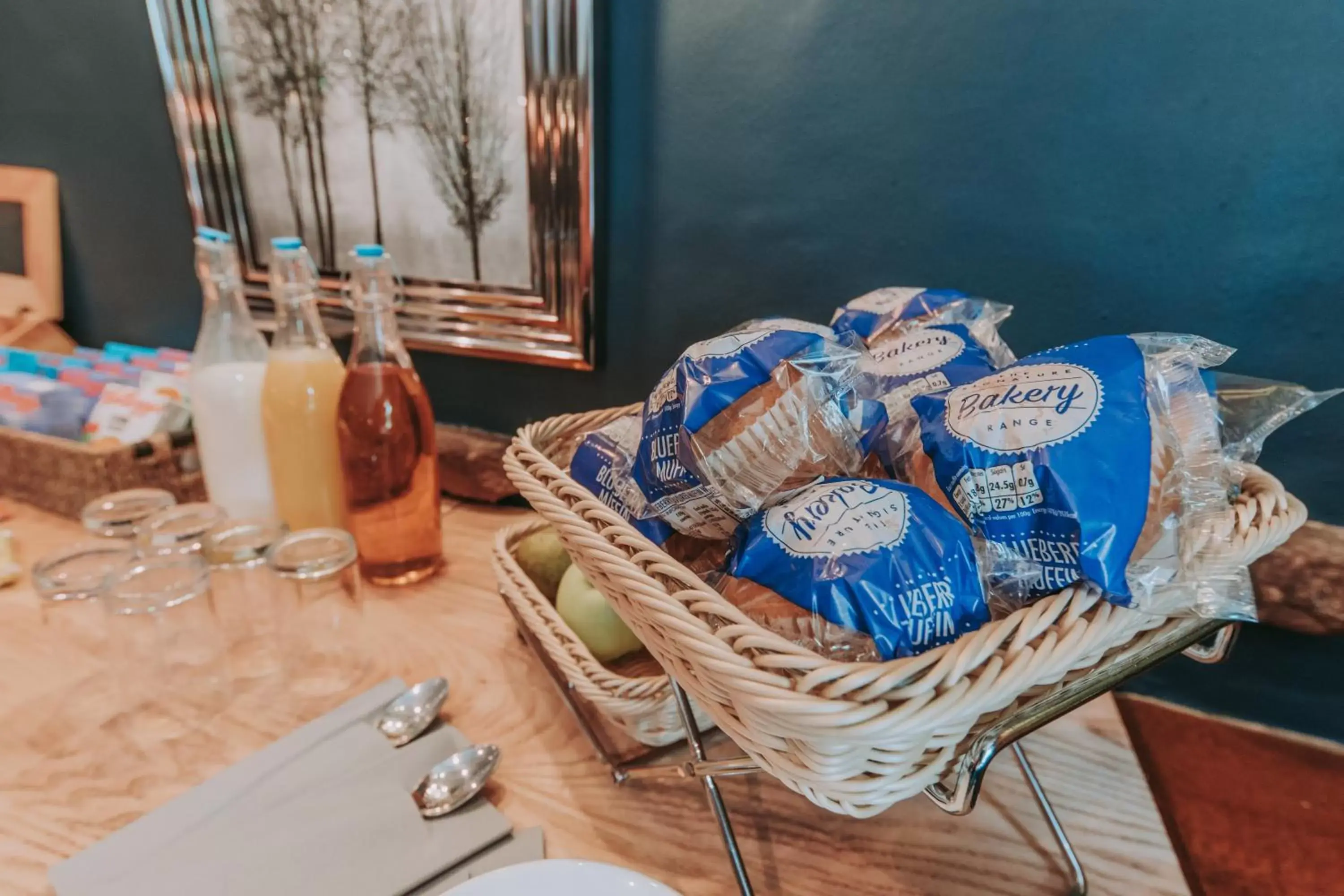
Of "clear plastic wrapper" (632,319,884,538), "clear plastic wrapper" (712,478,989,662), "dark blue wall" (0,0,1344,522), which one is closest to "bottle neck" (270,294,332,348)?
"dark blue wall" (0,0,1344,522)

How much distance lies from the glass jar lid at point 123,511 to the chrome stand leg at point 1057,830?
0.85 meters

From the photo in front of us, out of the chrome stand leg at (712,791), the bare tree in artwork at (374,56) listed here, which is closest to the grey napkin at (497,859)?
the chrome stand leg at (712,791)

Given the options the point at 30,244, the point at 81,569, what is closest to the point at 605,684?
the point at 81,569

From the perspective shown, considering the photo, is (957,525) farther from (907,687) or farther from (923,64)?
(923,64)

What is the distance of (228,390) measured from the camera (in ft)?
2.60

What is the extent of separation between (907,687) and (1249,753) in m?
0.68

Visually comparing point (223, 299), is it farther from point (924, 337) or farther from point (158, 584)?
point (924, 337)

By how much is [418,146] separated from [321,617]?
59 cm

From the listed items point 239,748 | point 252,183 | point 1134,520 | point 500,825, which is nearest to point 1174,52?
point 1134,520

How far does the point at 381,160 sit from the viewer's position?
935mm

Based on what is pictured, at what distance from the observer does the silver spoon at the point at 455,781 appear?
512 mm

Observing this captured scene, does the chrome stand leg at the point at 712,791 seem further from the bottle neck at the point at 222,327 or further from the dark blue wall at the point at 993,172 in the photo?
the bottle neck at the point at 222,327

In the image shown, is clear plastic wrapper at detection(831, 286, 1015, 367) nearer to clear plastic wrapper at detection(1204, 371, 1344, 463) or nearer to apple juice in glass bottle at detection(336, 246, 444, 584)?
clear plastic wrapper at detection(1204, 371, 1344, 463)

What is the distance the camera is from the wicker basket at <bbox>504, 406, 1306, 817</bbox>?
29 cm
